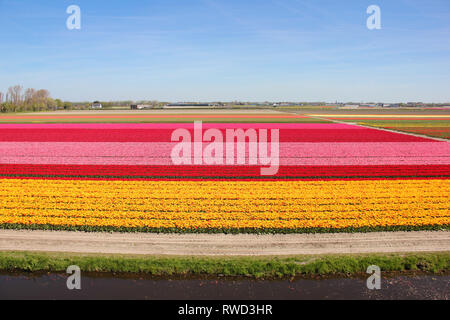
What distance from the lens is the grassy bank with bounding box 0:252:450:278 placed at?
11.9 m

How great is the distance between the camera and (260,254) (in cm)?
1295

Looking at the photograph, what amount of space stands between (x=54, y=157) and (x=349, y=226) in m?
26.1

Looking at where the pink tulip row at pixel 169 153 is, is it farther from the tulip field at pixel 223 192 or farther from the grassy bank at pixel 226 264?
the grassy bank at pixel 226 264

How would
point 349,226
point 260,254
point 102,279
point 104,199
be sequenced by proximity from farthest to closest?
point 104,199 → point 349,226 → point 260,254 → point 102,279

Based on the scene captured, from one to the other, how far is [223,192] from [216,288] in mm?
9345

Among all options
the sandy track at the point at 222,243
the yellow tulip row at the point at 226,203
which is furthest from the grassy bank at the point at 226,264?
the yellow tulip row at the point at 226,203

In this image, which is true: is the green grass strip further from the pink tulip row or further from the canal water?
the pink tulip row

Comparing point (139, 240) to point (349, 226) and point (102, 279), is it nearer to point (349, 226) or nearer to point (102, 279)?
point (102, 279)

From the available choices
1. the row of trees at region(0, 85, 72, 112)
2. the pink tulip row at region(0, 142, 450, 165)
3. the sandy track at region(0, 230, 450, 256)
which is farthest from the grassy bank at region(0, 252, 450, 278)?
the row of trees at region(0, 85, 72, 112)

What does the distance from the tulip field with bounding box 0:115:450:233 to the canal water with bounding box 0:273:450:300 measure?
11.3ft

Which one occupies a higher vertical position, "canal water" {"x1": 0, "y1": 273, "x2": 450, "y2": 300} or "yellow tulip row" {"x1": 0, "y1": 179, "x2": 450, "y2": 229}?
"yellow tulip row" {"x1": 0, "y1": 179, "x2": 450, "y2": 229}

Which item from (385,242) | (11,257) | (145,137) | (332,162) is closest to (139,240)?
(11,257)

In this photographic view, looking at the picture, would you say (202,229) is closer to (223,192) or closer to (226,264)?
(226,264)

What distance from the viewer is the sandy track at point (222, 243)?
13.2 metres
